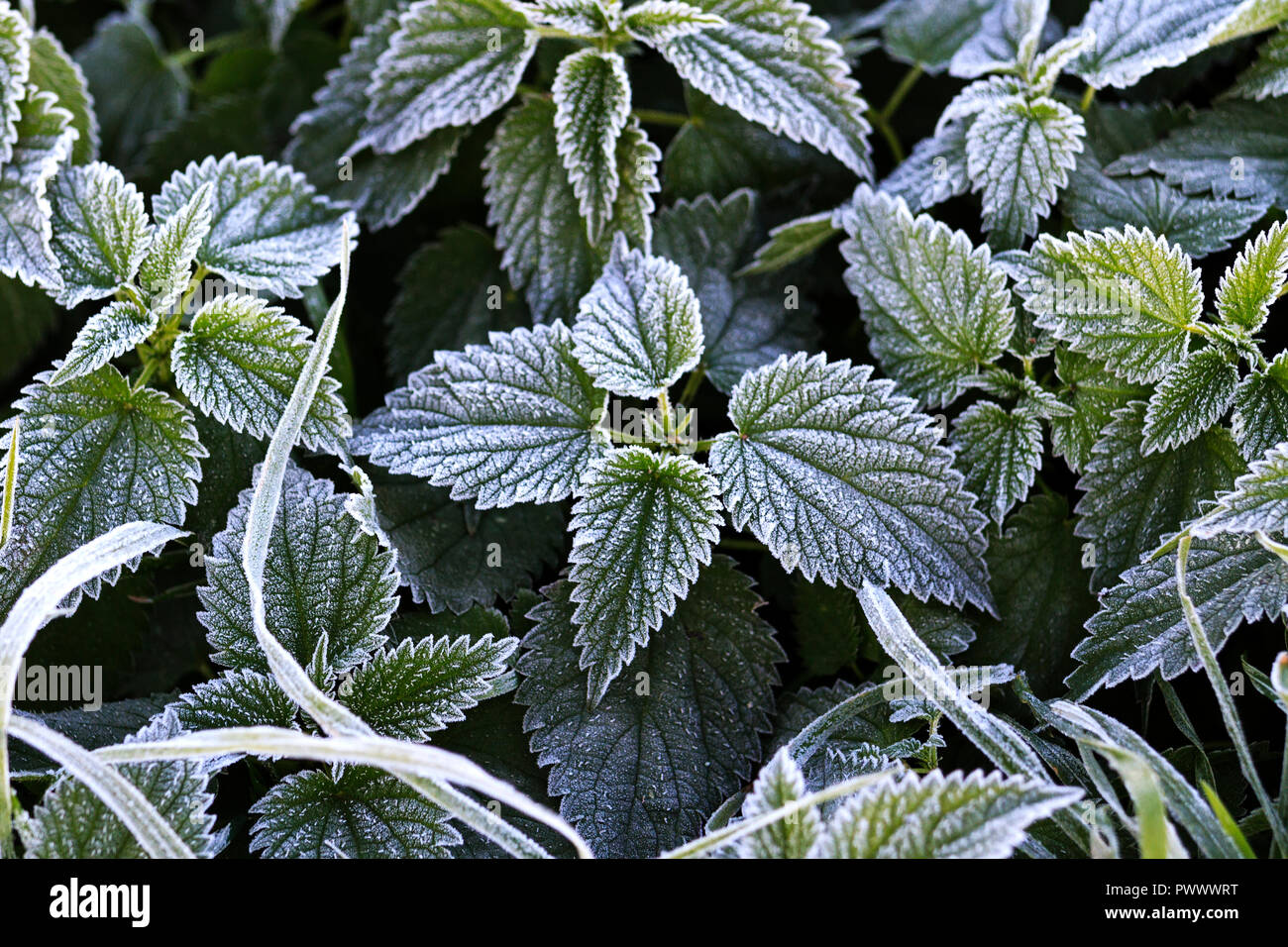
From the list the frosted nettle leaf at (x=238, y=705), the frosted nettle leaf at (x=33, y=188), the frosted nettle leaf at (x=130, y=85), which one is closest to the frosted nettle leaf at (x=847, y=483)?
the frosted nettle leaf at (x=238, y=705)

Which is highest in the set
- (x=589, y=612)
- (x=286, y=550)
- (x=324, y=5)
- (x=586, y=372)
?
(x=324, y=5)

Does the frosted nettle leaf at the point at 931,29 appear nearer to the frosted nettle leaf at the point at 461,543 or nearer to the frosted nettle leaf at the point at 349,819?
the frosted nettle leaf at the point at 461,543

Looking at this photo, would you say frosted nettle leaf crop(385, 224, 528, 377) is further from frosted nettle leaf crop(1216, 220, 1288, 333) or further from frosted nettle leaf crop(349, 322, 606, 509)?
frosted nettle leaf crop(1216, 220, 1288, 333)

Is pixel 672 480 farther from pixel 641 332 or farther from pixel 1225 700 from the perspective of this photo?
pixel 1225 700

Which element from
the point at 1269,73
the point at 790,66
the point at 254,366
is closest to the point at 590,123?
the point at 790,66

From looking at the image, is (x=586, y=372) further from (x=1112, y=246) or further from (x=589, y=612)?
(x=1112, y=246)

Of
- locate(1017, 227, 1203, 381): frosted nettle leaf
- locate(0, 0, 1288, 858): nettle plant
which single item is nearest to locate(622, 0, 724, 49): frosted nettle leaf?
locate(0, 0, 1288, 858): nettle plant

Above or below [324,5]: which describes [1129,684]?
below

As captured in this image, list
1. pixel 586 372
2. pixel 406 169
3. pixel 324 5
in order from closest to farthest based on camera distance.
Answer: pixel 586 372 < pixel 406 169 < pixel 324 5

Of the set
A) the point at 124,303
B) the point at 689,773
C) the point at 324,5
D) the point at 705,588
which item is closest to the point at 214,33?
the point at 324,5
